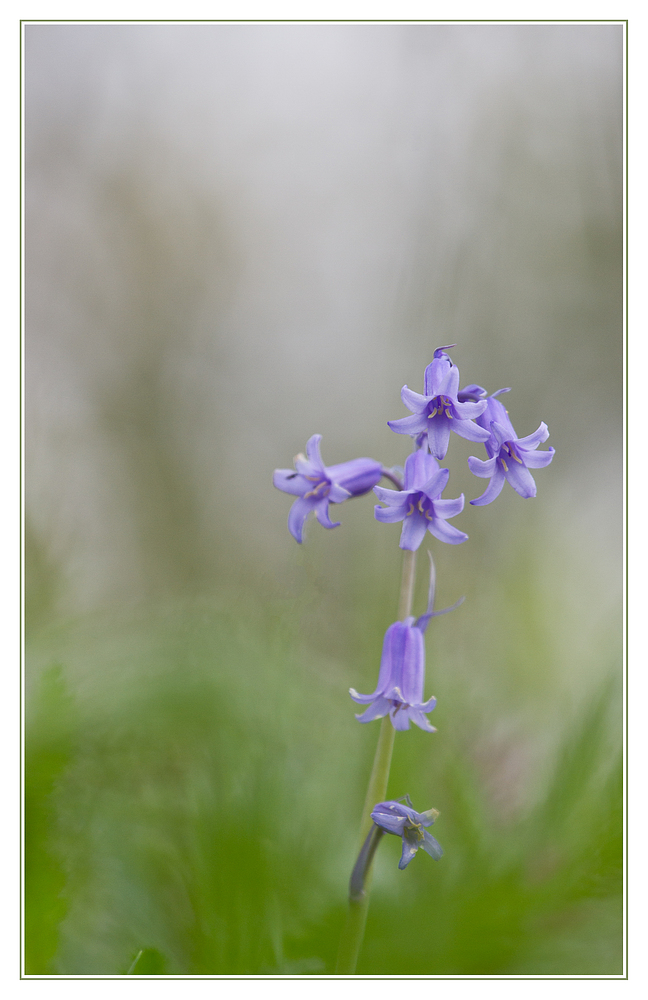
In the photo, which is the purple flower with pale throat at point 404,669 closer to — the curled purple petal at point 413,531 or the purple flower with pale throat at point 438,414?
the curled purple petal at point 413,531

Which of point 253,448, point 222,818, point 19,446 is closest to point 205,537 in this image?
point 253,448

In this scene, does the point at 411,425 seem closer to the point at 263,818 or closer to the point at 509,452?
the point at 509,452

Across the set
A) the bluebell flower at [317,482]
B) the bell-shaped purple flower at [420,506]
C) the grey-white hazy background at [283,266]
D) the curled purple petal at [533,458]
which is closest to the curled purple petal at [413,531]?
the bell-shaped purple flower at [420,506]

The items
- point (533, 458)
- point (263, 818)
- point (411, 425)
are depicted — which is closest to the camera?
point (411, 425)

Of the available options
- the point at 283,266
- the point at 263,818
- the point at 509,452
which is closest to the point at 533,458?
the point at 509,452

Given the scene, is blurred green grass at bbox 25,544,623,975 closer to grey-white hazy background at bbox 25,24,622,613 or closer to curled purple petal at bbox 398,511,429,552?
curled purple petal at bbox 398,511,429,552

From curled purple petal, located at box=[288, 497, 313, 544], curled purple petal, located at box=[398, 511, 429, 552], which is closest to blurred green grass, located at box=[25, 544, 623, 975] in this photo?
curled purple petal, located at box=[288, 497, 313, 544]
